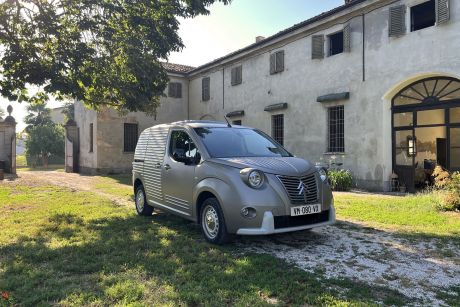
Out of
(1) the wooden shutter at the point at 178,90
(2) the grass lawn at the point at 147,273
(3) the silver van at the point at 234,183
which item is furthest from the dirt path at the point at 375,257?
(1) the wooden shutter at the point at 178,90

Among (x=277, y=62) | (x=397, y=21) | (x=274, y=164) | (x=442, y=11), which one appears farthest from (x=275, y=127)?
(x=274, y=164)

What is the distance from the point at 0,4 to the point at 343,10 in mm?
11305

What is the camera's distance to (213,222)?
552 centimetres

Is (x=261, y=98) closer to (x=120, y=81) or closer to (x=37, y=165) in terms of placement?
(x=120, y=81)

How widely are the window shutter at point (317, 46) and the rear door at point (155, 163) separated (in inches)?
388

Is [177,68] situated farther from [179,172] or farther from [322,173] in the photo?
[322,173]

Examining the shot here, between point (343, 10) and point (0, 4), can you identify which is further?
point (343, 10)

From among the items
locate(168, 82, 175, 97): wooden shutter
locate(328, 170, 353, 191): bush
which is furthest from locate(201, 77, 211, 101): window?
locate(328, 170, 353, 191): bush

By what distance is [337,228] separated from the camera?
676cm

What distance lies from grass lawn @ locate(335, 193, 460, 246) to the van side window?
3.78m

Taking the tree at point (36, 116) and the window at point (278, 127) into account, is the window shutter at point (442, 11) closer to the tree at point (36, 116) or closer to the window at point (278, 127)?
the window at point (278, 127)

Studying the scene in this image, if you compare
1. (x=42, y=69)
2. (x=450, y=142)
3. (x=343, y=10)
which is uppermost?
(x=343, y=10)

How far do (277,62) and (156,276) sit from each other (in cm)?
1495

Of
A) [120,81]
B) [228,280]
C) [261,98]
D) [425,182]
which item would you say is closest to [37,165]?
[261,98]
